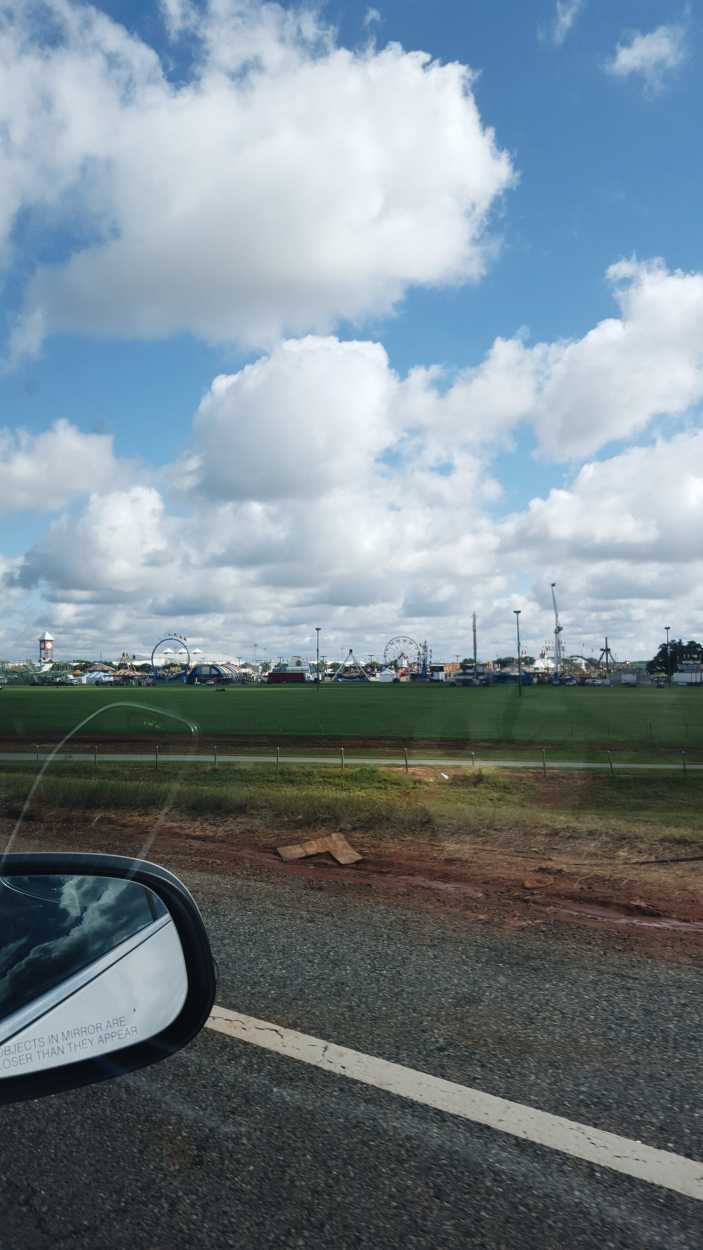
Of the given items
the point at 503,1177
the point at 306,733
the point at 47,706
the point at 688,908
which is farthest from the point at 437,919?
the point at 47,706

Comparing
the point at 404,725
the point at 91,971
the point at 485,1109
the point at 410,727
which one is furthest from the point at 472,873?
the point at 404,725

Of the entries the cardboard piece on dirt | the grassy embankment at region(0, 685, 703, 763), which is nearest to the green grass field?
the grassy embankment at region(0, 685, 703, 763)

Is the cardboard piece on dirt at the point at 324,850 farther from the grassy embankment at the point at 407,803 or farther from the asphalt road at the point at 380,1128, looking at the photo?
the asphalt road at the point at 380,1128

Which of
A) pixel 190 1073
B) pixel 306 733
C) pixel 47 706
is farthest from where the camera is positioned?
pixel 47 706

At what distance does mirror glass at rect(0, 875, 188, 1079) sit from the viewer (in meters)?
2.36

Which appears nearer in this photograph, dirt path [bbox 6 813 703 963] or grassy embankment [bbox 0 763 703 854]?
dirt path [bbox 6 813 703 963]

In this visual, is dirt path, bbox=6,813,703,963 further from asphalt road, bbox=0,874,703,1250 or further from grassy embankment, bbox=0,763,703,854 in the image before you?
asphalt road, bbox=0,874,703,1250

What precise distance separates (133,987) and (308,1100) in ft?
5.56

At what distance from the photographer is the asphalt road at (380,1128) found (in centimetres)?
296

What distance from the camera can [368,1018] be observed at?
496 centimetres

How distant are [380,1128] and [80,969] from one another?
177 cm

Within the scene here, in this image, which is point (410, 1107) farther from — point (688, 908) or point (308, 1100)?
point (688, 908)

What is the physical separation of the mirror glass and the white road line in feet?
5.76

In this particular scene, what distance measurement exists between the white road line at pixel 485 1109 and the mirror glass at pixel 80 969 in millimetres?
1757
